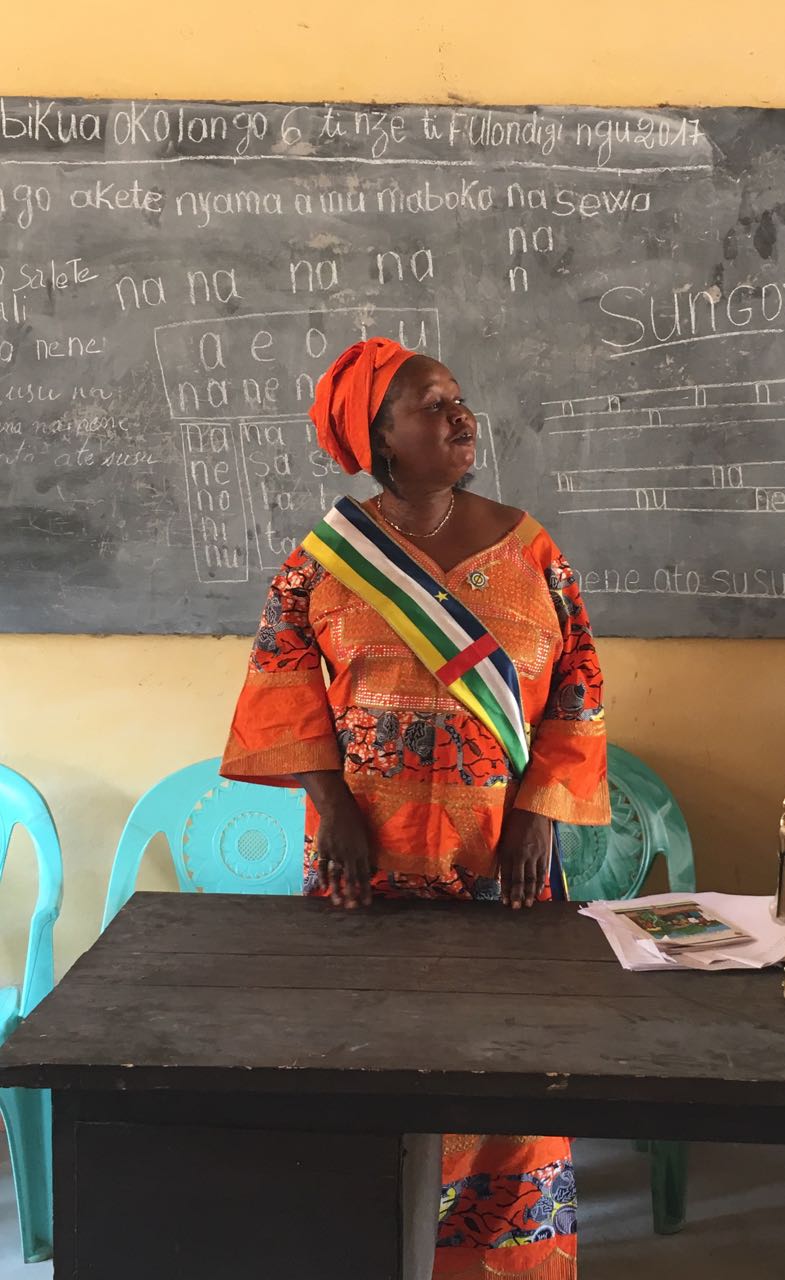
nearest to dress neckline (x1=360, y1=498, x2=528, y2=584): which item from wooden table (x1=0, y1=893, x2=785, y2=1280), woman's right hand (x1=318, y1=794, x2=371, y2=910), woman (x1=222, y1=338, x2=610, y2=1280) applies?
woman (x1=222, y1=338, x2=610, y2=1280)

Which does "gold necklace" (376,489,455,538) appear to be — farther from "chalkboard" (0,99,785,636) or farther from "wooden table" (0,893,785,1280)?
"chalkboard" (0,99,785,636)

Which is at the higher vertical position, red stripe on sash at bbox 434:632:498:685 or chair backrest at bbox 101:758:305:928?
red stripe on sash at bbox 434:632:498:685

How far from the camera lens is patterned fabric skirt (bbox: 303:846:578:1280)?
68.4 inches

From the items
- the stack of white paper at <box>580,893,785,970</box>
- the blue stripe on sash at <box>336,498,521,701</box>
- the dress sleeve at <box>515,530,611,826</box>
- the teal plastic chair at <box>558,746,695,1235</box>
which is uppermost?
the blue stripe on sash at <box>336,498,521,701</box>

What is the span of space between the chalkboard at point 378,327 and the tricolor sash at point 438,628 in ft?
3.33

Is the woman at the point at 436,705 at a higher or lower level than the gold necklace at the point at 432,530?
lower

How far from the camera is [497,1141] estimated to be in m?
1.74

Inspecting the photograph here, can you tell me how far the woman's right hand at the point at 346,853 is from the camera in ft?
5.88

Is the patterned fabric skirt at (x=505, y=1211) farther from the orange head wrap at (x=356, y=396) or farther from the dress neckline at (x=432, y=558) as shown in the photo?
the orange head wrap at (x=356, y=396)

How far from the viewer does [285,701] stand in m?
1.86

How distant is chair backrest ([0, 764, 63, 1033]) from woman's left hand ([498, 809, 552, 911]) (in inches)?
41.7

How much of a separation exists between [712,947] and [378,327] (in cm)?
177

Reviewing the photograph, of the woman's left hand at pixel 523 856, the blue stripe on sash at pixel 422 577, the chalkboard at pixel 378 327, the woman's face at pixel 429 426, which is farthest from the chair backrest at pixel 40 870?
the woman's face at pixel 429 426

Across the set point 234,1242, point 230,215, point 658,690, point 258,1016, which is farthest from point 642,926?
point 230,215
